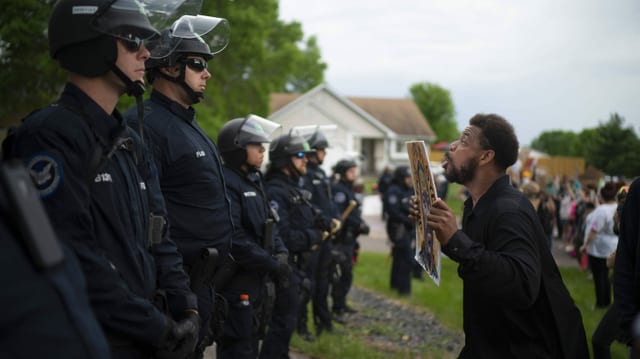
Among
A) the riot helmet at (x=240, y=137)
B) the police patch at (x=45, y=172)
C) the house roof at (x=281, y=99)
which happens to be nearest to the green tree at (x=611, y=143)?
the riot helmet at (x=240, y=137)

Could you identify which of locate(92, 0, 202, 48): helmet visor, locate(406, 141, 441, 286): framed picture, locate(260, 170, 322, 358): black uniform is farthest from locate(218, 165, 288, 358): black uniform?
locate(92, 0, 202, 48): helmet visor

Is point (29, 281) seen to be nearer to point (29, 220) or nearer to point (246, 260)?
point (29, 220)

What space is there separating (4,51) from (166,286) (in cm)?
1832

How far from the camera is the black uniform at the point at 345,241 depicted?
11.4m

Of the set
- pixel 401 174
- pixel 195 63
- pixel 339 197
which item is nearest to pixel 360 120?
pixel 401 174

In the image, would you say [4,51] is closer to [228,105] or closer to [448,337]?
[228,105]

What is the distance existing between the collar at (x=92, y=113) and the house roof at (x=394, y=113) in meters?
61.6

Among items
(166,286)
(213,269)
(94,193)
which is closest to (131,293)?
(94,193)

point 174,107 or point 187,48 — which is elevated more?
point 187,48

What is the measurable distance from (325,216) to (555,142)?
→ 135 m

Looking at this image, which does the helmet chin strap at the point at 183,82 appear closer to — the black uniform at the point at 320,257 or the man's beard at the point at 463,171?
the man's beard at the point at 463,171

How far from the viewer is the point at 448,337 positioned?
970cm

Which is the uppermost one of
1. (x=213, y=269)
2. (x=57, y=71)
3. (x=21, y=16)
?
(x=21, y=16)

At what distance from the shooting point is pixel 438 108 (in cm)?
10938
